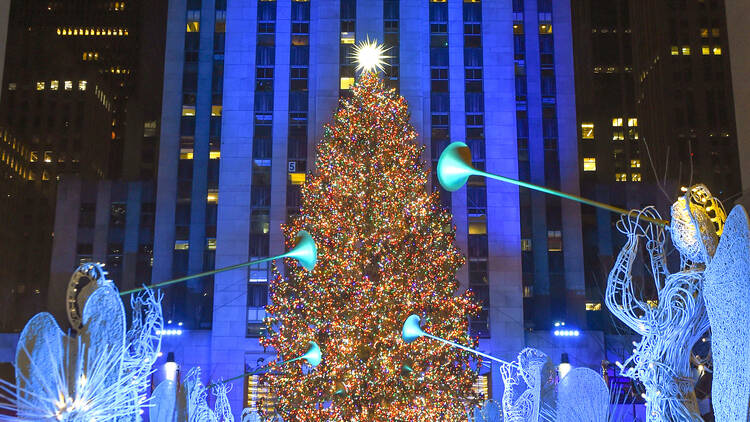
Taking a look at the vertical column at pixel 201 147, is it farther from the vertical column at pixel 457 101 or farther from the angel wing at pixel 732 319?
the angel wing at pixel 732 319

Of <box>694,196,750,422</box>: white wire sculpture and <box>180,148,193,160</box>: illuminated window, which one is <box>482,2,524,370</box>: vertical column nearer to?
<box>180,148,193,160</box>: illuminated window

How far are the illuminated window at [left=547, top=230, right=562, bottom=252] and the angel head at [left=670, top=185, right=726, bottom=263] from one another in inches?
1096

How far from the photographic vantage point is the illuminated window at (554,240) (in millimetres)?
32909

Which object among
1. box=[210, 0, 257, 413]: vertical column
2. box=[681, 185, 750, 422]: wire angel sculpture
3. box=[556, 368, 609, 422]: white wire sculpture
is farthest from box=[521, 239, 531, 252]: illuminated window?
box=[681, 185, 750, 422]: wire angel sculpture

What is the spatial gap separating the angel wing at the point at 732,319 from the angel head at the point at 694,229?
859mm

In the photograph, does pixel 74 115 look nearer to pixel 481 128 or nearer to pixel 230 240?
pixel 230 240

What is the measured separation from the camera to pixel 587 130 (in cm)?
5275

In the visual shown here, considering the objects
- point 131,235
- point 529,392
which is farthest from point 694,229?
point 131,235

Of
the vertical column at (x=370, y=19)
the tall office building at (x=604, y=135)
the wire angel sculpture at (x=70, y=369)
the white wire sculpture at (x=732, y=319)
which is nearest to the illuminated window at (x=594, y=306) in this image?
the tall office building at (x=604, y=135)

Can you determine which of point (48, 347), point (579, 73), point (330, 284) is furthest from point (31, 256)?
point (48, 347)

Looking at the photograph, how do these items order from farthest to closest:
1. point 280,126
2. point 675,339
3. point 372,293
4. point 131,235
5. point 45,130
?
1. point 45,130
2. point 131,235
3. point 280,126
4. point 372,293
5. point 675,339

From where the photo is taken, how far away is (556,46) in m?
34.3

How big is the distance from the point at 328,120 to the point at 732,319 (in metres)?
29.4

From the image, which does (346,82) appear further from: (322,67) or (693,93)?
(693,93)
